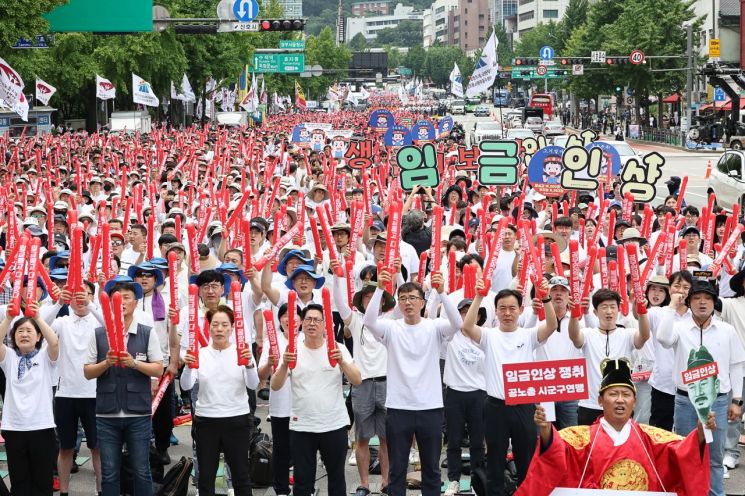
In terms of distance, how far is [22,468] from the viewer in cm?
793

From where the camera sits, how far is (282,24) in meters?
27.5

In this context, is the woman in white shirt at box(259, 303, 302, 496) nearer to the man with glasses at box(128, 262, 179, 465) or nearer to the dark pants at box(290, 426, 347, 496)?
the dark pants at box(290, 426, 347, 496)

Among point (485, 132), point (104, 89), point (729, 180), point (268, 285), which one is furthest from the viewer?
point (485, 132)

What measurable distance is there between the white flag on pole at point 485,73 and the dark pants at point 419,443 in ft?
64.0

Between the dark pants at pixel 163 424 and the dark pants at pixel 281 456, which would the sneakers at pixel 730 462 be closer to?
the dark pants at pixel 281 456

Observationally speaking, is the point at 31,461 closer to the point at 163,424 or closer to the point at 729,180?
the point at 163,424

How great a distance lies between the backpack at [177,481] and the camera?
27.8 feet

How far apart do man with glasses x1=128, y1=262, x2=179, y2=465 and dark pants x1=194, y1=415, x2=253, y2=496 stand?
158 centimetres

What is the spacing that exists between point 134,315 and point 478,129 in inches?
1526

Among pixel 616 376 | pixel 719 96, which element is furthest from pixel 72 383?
pixel 719 96

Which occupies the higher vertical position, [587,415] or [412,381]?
[412,381]

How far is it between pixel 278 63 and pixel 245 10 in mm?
35788

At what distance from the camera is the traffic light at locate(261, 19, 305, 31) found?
89.6ft

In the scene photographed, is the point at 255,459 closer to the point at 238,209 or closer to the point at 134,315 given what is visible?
the point at 134,315
